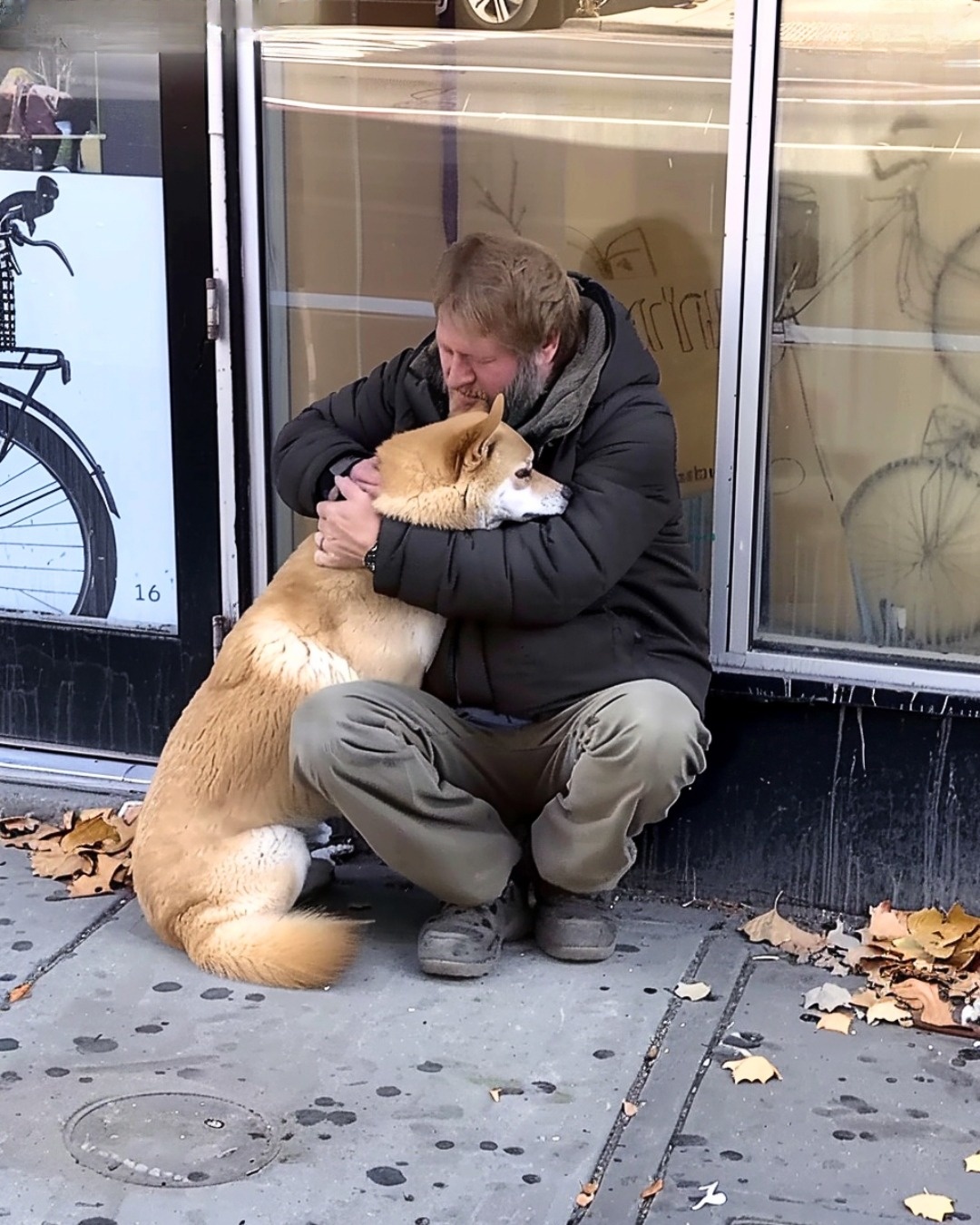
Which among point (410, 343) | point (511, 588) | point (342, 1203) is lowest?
point (342, 1203)

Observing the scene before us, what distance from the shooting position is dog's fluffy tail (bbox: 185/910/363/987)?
3.48m

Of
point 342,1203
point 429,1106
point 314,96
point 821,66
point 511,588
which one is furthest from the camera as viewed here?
point 314,96

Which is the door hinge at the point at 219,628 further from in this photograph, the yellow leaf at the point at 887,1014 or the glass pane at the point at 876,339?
the yellow leaf at the point at 887,1014

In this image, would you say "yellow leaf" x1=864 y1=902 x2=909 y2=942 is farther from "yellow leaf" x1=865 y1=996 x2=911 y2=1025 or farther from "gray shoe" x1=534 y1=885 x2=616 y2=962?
"gray shoe" x1=534 y1=885 x2=616 y2=962

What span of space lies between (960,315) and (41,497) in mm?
2478

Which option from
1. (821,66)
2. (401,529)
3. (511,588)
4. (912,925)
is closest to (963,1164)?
(912,925)

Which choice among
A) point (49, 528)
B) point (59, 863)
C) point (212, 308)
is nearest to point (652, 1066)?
point (59, 863)

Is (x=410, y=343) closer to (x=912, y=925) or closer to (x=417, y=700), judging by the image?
(x=417, y=700)

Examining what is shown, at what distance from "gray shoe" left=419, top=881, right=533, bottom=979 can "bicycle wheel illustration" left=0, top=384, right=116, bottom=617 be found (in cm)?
153

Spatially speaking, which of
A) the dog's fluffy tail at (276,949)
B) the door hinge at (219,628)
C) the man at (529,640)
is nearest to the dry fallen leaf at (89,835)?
the door hinge at (219,628)

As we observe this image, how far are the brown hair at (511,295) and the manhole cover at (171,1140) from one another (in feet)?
5.24

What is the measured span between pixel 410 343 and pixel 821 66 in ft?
4.08

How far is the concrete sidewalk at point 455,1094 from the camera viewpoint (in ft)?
9.16

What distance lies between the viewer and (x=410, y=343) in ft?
14.2
